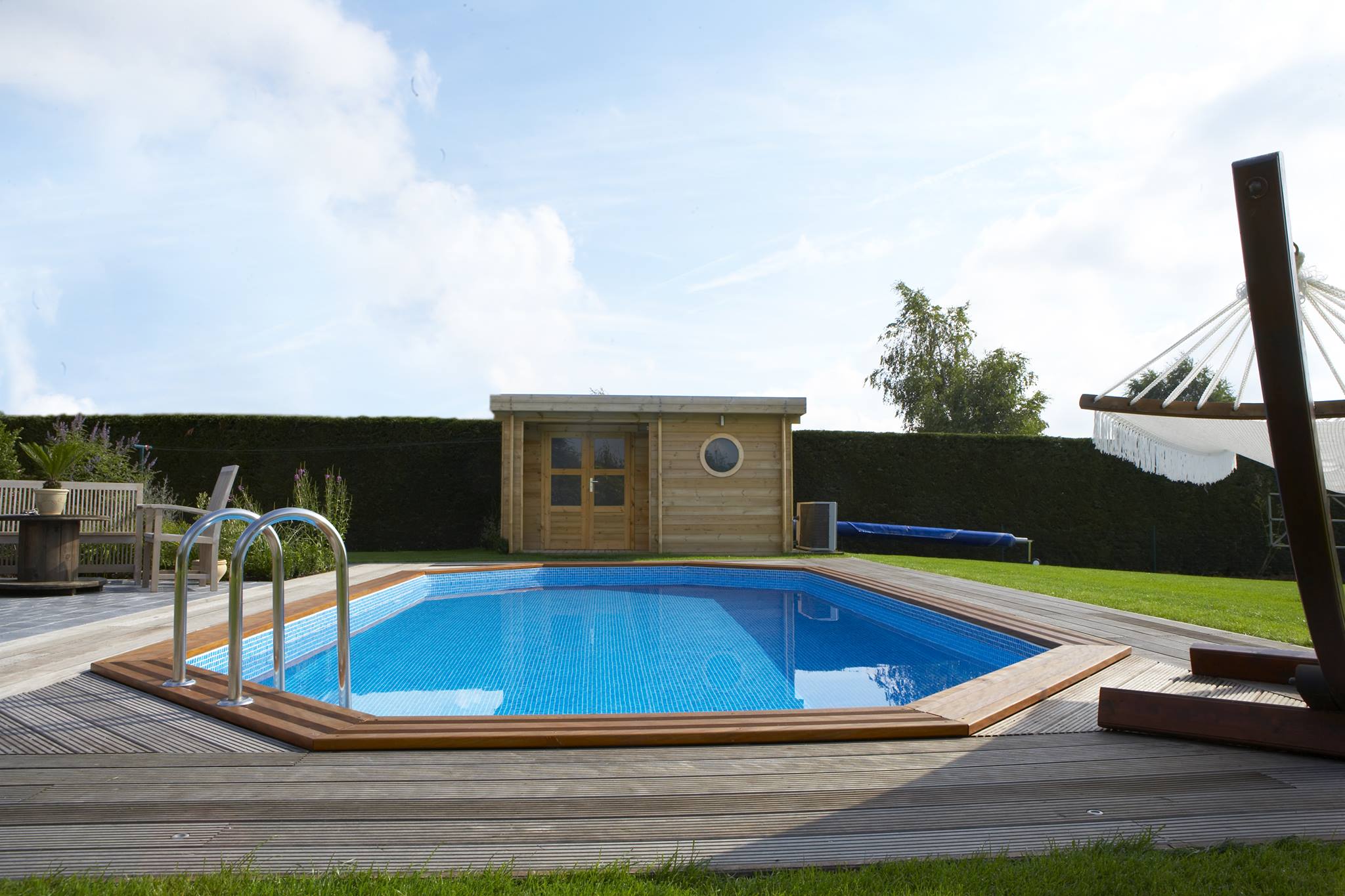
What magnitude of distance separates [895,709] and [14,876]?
8.30 feet

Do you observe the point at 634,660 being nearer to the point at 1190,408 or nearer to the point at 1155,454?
the point at 1190,408

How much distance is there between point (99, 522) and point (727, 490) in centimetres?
757

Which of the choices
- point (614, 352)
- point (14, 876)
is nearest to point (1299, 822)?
point (14, 876)

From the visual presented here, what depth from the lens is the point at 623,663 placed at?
5.06 metres

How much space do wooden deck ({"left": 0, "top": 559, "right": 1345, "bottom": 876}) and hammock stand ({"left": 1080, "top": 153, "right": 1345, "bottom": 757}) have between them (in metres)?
0.07

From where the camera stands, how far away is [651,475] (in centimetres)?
1158

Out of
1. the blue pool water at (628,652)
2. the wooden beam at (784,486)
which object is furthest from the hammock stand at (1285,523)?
the wooden beam at (784,486)

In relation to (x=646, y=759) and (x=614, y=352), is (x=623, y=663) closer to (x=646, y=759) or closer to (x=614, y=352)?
(x=646, y=759)

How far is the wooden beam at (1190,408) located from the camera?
400 centimetres

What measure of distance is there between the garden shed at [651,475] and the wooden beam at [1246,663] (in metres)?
8.33

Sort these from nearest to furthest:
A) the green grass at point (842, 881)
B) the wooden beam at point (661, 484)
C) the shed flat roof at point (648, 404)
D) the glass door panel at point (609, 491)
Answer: the green grass at point (842, 881), the shed flat roof at point (648, 404), the wooden beam at point (661, 484), the glass door panel at point (609, 491)

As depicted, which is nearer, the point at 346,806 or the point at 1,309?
the point at 346,806

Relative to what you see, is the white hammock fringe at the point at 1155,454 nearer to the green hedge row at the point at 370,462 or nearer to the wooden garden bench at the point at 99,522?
the green hedge row at the point at 370,462

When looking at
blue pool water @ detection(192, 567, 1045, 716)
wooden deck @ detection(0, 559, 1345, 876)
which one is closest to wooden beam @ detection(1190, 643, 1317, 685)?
wooden deck @ detection(0, 559, 1345, 876)
